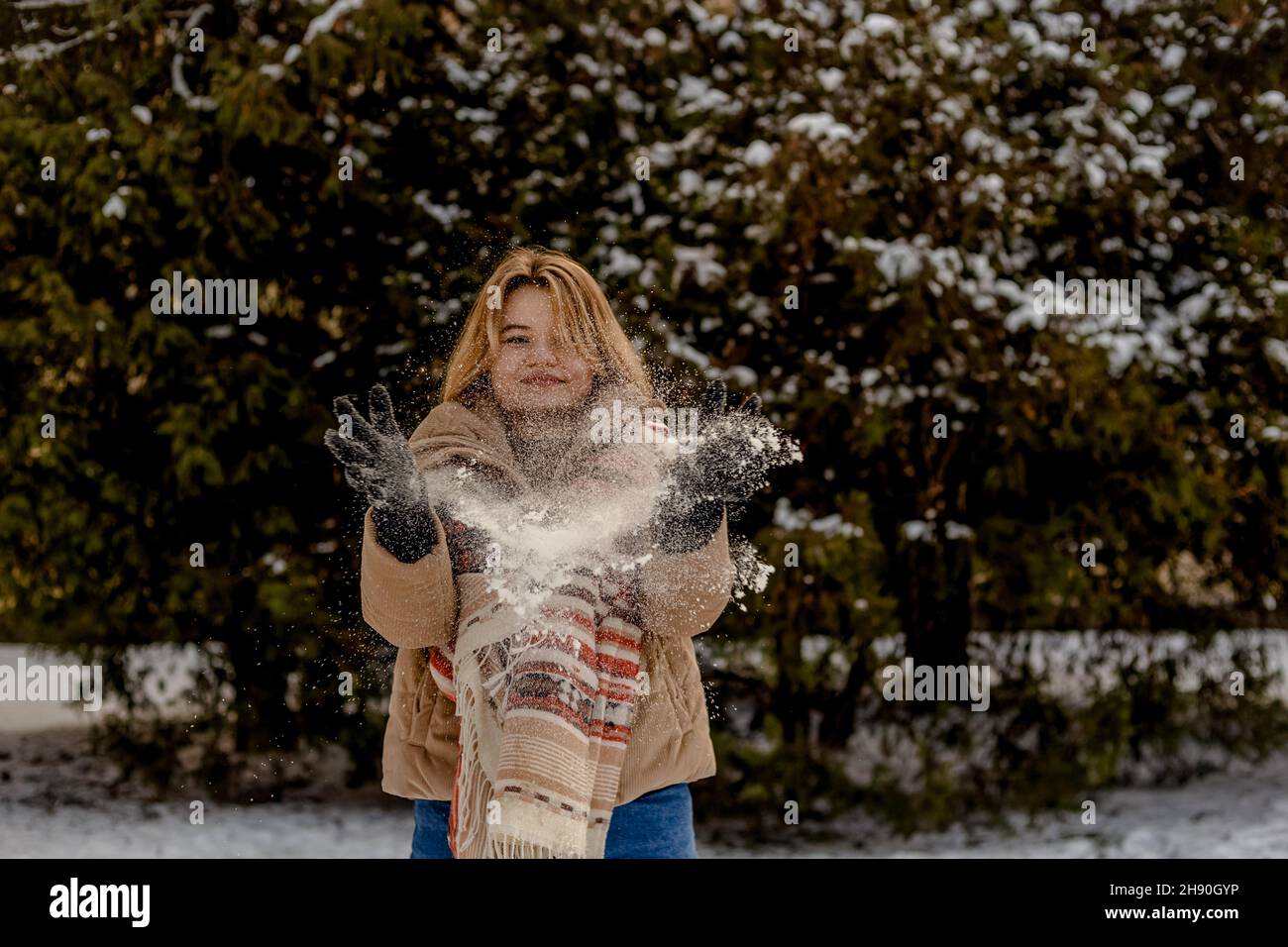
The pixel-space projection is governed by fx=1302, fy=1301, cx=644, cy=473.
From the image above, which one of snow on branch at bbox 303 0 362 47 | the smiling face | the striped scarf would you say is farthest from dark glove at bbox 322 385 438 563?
snow on branch at bbox 303 0 362 47

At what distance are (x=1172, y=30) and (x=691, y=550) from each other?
460cm

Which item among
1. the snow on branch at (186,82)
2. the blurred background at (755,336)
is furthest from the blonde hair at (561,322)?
the snow on branch at (186,82)

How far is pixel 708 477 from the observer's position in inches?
66.7

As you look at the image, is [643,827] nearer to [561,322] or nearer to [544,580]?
[544,580]

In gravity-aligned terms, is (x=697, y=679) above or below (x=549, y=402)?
below

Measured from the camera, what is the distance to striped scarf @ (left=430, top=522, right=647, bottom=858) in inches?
65.3

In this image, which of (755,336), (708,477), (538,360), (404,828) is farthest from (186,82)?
(708,477)

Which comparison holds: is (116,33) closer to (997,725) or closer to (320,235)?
(320,235)

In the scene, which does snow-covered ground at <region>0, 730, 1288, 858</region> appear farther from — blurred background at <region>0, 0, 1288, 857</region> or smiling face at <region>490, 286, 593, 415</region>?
smiling face at <region>490, 286, 593, 415</region>

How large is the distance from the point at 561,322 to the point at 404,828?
152 inches

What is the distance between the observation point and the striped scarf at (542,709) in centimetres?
166

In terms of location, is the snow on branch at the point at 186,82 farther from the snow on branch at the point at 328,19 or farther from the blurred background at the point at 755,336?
the snow on branch at the point at 328,19

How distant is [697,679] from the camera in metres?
1.91

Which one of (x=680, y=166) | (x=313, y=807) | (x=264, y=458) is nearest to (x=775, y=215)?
(x=680, y=166)
